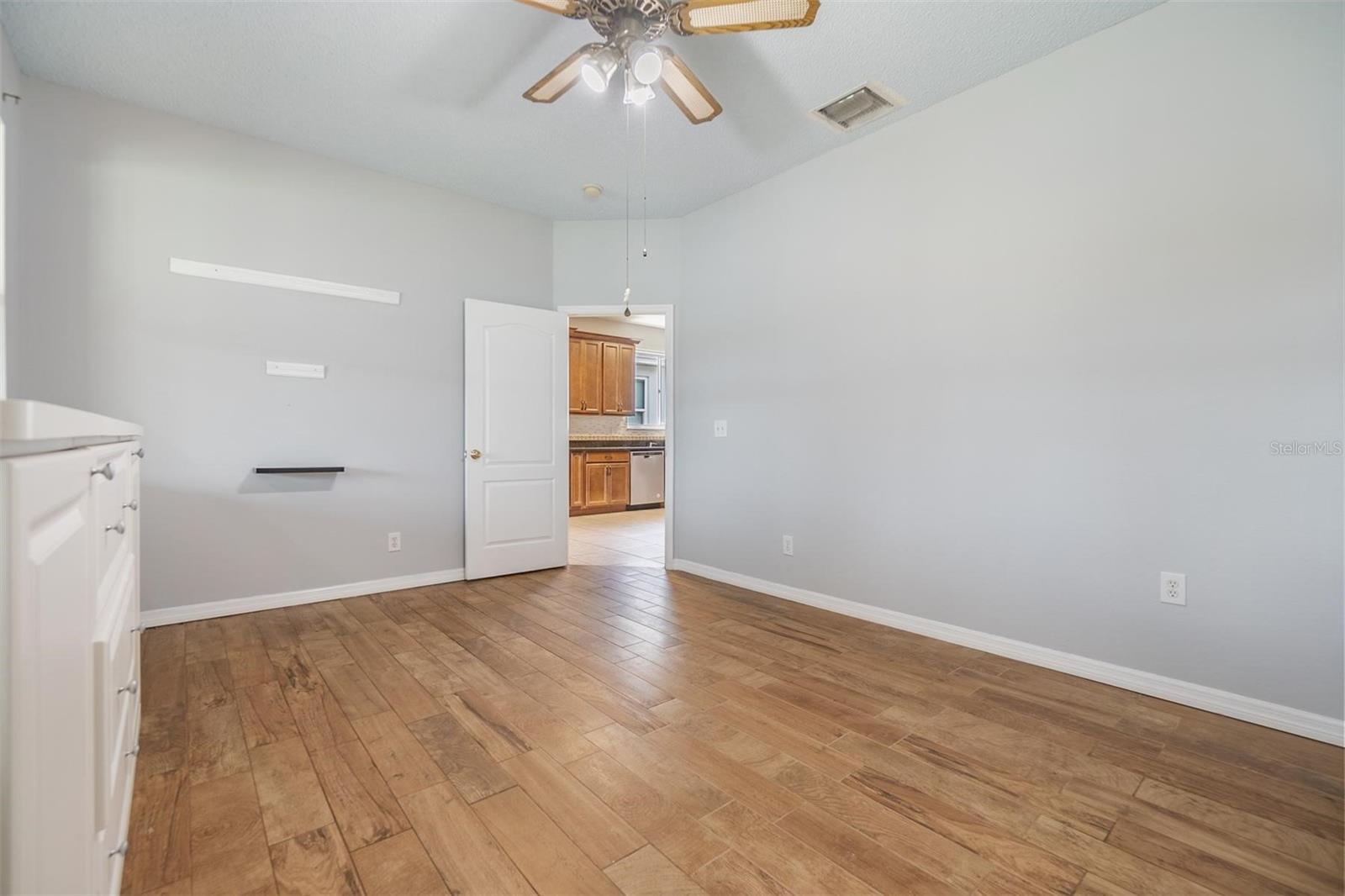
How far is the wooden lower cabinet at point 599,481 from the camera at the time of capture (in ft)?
25.0

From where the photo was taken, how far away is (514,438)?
4.25m

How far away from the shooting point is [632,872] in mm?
1355

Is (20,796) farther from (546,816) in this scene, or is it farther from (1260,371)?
(1260,371)

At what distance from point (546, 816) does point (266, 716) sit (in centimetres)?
124

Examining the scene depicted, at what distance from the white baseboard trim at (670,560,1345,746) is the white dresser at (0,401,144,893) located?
3.06 metres

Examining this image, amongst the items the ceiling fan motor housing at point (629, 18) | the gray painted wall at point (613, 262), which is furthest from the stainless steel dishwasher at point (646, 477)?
the ceiling fan motor housing at point (629, 18)

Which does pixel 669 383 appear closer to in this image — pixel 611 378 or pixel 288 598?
pixel 288 598

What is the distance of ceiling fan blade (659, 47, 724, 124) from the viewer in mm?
2168

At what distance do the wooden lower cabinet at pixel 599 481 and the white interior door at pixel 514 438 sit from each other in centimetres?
303

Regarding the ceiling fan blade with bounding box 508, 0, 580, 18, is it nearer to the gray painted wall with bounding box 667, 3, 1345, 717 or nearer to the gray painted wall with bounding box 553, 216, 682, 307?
the gray painted wall with bounding box 667, 3, 1345, 717

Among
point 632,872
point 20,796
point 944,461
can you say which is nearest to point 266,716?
point 632,872

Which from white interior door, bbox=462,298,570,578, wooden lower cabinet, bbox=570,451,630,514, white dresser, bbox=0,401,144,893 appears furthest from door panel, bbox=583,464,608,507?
white dresser, bbox=0,401,144,893

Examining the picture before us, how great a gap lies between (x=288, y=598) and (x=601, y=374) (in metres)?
5.28

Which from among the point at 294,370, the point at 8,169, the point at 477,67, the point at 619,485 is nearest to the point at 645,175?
the point at 477,67
